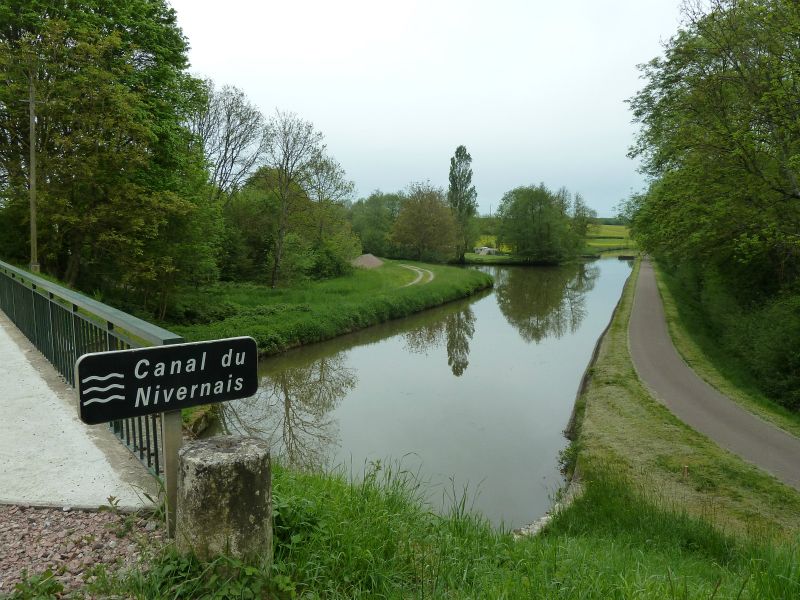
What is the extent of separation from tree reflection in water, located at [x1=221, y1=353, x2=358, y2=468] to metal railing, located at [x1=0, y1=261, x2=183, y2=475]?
3.95 meters

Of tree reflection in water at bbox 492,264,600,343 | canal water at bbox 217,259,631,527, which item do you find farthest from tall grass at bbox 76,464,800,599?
tree reflection in water at bbox 492,264,600,343

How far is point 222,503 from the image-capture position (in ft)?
8.05

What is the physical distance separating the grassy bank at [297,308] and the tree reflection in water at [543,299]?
5.19m

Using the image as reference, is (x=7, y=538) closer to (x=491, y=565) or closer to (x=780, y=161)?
(x=491, y=565)

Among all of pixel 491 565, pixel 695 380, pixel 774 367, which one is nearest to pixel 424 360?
pixel 695 380

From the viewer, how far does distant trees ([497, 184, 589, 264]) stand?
65000 millimetres

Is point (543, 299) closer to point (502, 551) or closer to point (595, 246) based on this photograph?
point (502, 551)

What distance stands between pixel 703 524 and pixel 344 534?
444 cm

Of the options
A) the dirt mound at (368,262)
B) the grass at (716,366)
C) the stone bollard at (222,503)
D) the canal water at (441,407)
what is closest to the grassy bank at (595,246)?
the dirt mound at (368,262)

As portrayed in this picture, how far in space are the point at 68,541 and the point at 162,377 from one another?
1.07 meters

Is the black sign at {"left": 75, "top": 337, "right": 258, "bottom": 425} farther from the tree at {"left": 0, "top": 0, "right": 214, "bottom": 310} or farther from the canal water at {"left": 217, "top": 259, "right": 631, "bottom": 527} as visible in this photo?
the tree at {"left": 0, "top": 0, "right": 214, "bottom": 310}

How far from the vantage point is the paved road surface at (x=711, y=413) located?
8609 millimetres

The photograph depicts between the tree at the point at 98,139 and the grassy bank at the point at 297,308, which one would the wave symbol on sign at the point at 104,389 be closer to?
the tree at the point at 98,139

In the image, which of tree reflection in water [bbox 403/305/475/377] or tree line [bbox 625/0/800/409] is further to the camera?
tree reflection in water [bbox 403/305/475/377]
